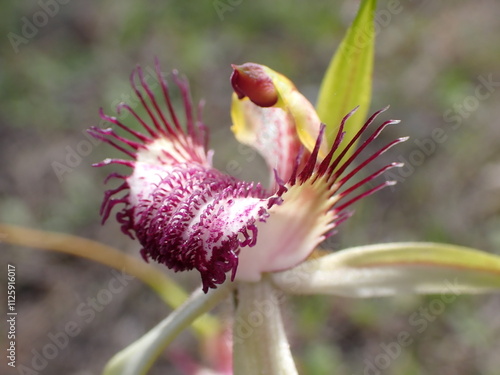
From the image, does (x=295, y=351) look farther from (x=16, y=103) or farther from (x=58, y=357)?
(x=16, y=103)

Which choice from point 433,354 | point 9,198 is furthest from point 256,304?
point 9,198

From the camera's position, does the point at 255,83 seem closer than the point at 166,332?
Yes
